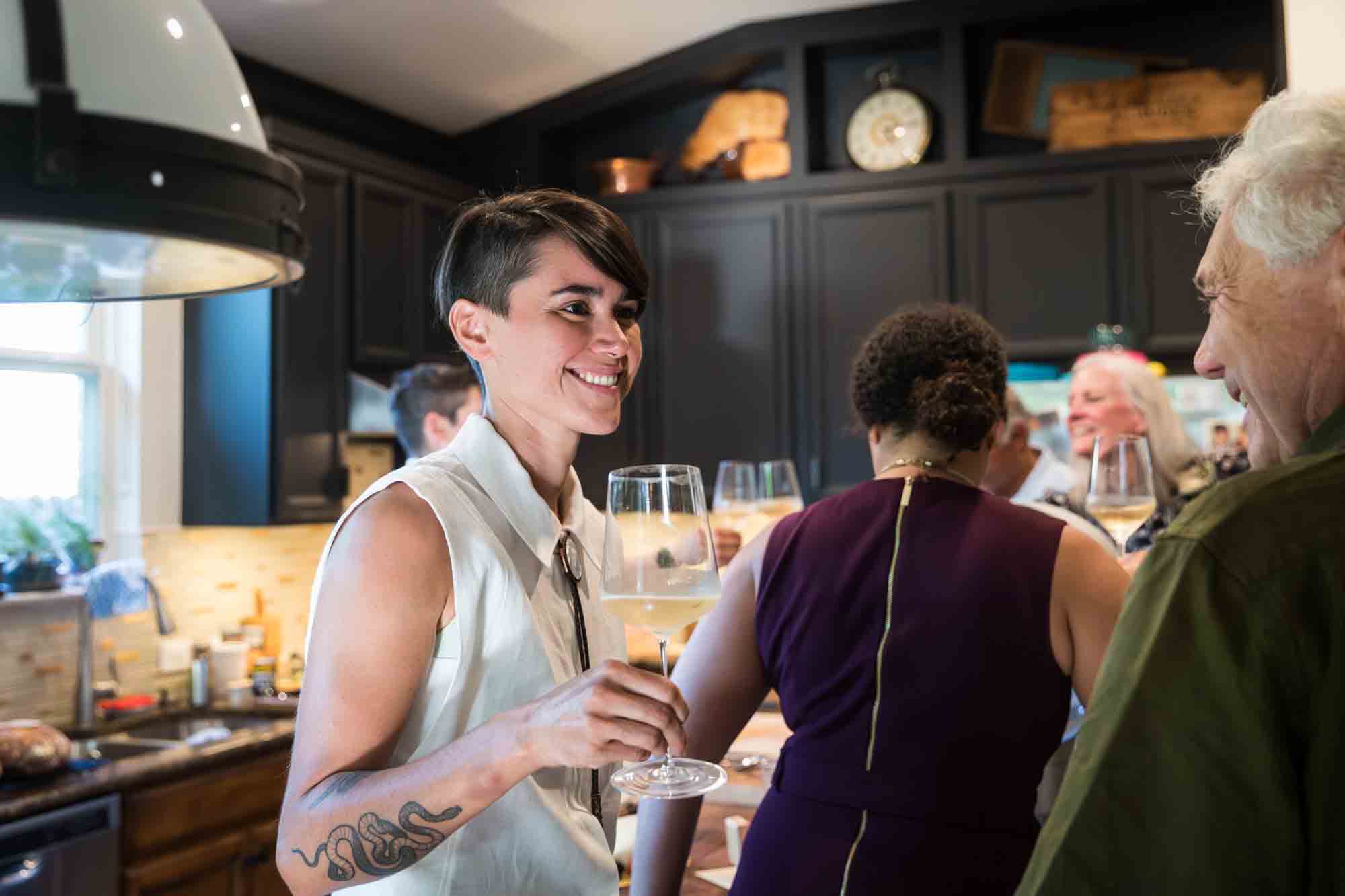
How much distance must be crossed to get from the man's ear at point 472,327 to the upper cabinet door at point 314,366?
2.65 m

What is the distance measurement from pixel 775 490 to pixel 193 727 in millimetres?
2057

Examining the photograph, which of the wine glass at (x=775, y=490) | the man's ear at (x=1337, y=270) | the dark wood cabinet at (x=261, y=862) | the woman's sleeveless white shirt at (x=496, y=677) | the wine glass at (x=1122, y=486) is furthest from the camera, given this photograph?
the dark wood cabinet at (x=261, y=862)

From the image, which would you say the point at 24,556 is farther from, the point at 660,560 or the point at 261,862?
the point at 660,560

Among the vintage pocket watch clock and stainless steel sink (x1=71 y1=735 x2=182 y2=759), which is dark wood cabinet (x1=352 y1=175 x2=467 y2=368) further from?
the vintage pocket watch clock

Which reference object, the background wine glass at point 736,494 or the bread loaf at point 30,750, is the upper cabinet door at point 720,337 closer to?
the background wine glass at point 736,494

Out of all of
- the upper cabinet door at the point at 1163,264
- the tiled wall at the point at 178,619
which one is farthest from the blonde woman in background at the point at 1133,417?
the upper cabinet door at the point at 1163,264

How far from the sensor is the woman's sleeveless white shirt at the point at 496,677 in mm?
1137

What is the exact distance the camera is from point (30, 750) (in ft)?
8.90

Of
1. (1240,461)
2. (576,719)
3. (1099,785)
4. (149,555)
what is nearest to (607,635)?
(576,719)

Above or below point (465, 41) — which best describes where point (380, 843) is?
below

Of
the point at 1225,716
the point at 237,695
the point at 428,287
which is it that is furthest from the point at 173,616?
the point at 1225,716

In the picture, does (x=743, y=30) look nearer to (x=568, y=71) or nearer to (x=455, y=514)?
(x=568, y=71)

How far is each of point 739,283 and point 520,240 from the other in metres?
3.46

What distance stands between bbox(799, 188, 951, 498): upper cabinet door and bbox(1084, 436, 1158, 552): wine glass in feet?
8.11
